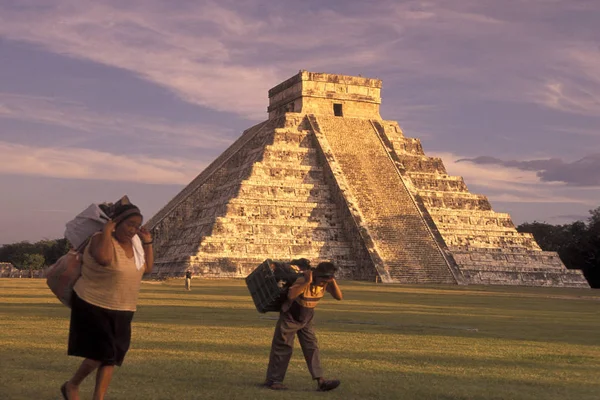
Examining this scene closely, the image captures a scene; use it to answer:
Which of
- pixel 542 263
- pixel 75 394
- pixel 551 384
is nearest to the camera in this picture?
pixel 75 394

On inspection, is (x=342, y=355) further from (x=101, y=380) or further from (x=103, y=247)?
(x=103, y=247)

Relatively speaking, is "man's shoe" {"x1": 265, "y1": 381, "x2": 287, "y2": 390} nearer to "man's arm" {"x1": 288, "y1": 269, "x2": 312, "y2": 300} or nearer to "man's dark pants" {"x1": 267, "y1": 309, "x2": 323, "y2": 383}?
"man's dark pants" {"x1": 267, "y1": 309, "x2": 323, "y2": 383}

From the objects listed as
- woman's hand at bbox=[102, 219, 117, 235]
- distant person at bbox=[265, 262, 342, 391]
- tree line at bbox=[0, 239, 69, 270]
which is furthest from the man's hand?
tree line at bbox=[0, 239, 69, 270]

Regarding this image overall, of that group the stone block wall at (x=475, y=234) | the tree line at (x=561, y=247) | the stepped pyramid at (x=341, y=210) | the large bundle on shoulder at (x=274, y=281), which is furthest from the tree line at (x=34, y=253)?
the large bundle on shoulder at (x=274, y=281)

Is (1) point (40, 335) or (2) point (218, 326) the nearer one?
(1) point (40, 335)

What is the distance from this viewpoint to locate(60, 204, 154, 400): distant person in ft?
24.6

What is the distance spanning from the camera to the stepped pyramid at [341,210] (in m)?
43.6

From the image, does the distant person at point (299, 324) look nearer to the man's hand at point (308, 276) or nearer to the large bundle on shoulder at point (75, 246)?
the man's hand at point (308, 276)

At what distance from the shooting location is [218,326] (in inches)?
634

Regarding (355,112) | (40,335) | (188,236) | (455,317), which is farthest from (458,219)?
(40,335)

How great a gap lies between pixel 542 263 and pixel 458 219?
5267 millimetres

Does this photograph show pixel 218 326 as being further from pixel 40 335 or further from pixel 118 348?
pixel 118 348

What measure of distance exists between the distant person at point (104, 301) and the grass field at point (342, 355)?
96 cm

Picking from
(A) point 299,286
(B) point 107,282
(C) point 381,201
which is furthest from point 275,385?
(C) point 381,201
